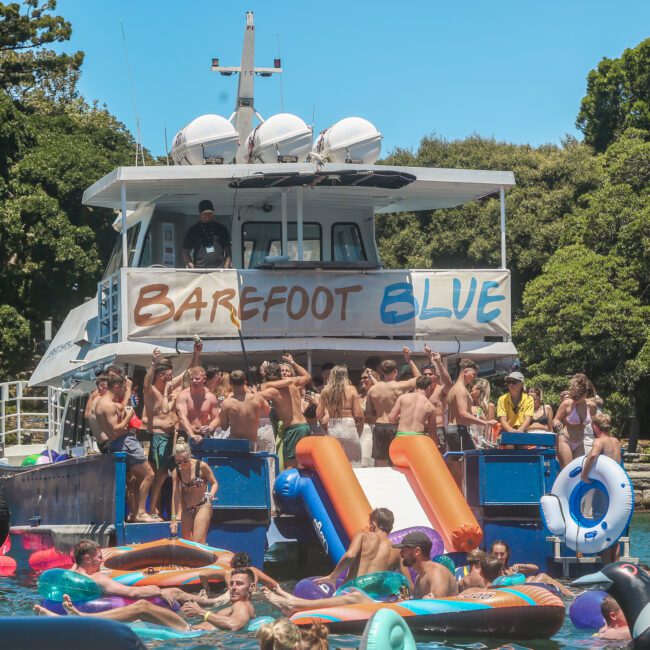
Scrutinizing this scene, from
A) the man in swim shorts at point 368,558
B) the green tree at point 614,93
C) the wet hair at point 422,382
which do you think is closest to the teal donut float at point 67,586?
the man in swim shorts at point 368,558

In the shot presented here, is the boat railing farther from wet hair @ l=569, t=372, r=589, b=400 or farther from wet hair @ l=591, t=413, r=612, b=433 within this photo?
wet hair @ l=591, t=413, r=612, b=433

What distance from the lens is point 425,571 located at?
12.9 m

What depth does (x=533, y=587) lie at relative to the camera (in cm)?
1273

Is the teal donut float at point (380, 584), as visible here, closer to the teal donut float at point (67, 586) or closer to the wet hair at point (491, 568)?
the wet hair at point (491, 568)

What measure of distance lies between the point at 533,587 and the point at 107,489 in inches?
201

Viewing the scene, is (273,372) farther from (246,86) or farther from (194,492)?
(246,86)

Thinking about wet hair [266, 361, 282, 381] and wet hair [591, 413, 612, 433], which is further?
wet hair [266, 361, 282, 381]

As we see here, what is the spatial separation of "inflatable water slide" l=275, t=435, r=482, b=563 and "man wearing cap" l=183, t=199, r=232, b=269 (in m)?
4.48

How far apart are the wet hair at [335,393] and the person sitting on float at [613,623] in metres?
5.01

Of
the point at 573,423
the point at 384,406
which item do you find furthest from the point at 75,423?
the point at 573,423

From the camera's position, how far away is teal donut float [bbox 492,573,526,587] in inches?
520

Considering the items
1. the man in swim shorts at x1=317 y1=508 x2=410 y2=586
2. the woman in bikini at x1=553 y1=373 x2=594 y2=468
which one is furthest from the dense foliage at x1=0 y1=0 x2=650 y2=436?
the man in swim shorts at x1=317 y1=508 x2=410 y2=586

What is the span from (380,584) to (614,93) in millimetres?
37873

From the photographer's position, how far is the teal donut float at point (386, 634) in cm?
819
